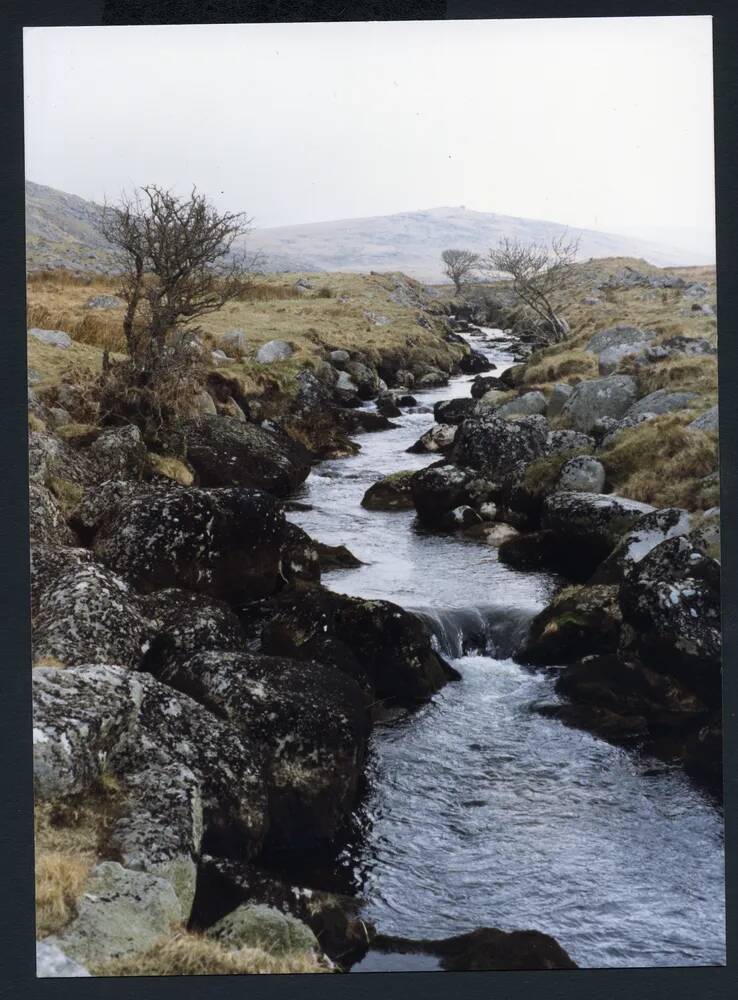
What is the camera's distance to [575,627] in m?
7.43

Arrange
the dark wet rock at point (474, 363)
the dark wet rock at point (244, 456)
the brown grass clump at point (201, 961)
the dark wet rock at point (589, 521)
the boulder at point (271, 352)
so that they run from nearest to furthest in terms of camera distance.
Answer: the brown grass clump at point (201, 961) → the dark wet rock at point (589, 521) → the boulder at point (271, 352) → the dark wet rock at point (244, 456) → the dark wet rock at point (474, 363)

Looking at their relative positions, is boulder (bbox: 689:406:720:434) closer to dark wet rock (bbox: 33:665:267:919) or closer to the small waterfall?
the small waterfall

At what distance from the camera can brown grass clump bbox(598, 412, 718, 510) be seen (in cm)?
713

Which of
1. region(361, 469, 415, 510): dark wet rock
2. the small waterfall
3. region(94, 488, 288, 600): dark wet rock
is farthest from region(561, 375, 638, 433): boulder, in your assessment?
region(94, 488, 288, 600): dark wet rock

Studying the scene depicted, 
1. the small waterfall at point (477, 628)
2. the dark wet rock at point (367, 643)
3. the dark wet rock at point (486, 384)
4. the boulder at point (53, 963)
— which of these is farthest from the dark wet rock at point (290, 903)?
the dark wet rock at point (486, 384)

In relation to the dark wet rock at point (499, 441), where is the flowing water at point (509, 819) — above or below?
below

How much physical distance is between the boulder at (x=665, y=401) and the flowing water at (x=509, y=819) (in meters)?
1.60

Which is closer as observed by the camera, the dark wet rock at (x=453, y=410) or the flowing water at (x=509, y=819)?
the flowing water at (x=509, y=819)

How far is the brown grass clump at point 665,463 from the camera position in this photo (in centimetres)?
713

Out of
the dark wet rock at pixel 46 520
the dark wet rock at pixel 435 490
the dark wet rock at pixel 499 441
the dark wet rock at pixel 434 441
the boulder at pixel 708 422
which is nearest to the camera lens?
the boulder at pixel 708 422

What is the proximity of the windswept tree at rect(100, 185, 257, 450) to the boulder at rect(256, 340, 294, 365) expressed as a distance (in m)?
0.47

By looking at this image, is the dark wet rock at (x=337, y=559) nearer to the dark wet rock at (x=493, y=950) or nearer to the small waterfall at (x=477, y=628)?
the small waterfall at (x=477, y=628)

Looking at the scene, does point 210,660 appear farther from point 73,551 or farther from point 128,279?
point 128,279

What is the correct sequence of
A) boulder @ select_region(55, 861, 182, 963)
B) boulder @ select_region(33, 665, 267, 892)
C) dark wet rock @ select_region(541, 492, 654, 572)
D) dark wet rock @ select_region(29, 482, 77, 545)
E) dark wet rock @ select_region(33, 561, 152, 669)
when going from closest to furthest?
boulder @ select_region(55, 861, 182, 963) < boulder @ select_region(33, 665, 267, 892) < dark wet rock @ select_region(33, 561, 152, 669) < dark wet rock @ select_region(29, 482, 77, 545) < dark wet rock @ select_region(541, 492, 654, 572)
